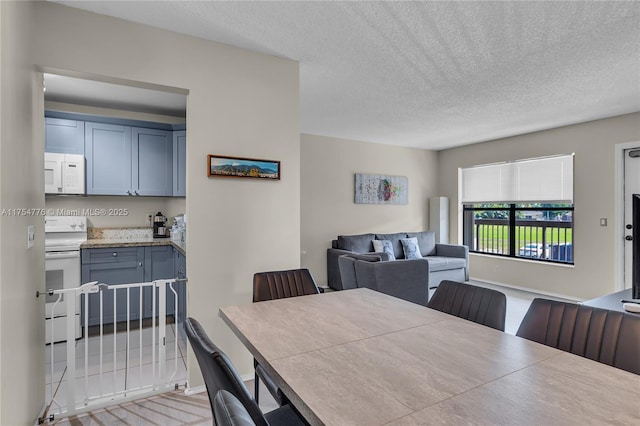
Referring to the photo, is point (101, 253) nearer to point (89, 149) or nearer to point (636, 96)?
point (89, 149)

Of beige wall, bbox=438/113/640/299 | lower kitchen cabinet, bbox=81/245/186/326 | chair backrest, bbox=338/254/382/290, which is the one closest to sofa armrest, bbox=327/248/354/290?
chair backrest, bbox=338/254/382/290

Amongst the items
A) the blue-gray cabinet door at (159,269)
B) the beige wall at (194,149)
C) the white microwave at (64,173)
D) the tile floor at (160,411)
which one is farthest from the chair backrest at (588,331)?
the white microwave at (64,173)

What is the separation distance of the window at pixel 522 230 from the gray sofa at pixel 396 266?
2.18 feet

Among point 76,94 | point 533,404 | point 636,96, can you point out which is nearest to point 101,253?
point 76,94

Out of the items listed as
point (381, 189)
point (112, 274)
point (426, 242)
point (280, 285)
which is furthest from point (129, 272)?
point (426, 242)

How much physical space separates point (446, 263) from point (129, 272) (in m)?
4.49

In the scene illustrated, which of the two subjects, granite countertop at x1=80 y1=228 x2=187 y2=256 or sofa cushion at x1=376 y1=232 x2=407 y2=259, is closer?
granite countertop at x1=80 y1=228 x2=187 y2=256

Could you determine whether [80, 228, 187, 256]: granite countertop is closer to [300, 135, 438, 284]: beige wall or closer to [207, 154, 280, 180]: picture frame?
[207, 154, 280, 180]: picture frame

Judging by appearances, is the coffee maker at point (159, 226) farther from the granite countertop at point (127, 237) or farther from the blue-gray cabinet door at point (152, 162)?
the blue-gray cabinet door at point (152, 162)

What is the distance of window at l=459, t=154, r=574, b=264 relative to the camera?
4793 millimetres

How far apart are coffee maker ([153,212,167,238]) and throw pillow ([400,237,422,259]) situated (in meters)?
3.75

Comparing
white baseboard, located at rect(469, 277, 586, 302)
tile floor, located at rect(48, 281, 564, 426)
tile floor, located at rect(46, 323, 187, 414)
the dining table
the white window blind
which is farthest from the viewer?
the white window blind

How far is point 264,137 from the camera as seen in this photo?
2.57 metres

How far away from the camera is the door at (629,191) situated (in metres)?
3.99
